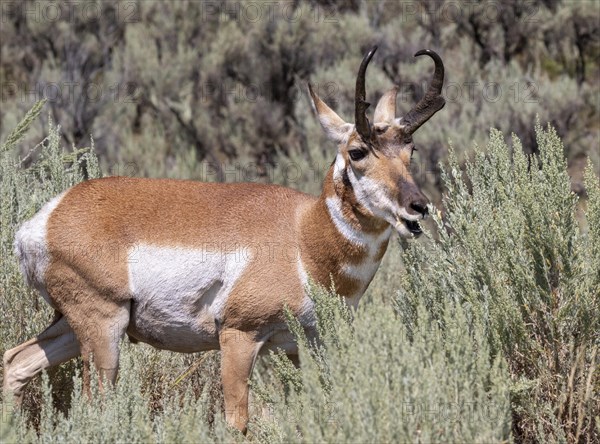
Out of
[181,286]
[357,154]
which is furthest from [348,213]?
[181,286]

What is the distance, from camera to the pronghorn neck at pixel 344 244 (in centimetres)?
502

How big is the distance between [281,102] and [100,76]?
3.17 meters

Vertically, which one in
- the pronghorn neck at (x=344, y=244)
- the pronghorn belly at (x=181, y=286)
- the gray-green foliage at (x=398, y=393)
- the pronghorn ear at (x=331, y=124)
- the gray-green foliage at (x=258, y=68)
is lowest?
the gray-green foliage at (x=258, y=68)

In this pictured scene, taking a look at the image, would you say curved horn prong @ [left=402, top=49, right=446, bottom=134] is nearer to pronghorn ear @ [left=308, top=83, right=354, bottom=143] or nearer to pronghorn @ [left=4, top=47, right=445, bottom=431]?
pronghorn @ [left=4, top=47, right=445, bottom=431]

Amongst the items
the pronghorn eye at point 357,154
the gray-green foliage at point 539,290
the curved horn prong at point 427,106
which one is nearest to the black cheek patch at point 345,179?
the pronghorn eye at point 357,154

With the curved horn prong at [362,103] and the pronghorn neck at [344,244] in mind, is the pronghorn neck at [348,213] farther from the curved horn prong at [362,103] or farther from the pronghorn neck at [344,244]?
the curved horn prong at [362,103]

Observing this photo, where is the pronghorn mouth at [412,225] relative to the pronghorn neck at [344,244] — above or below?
above

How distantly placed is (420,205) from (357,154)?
19.7 inches

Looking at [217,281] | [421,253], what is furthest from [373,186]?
[217,281]

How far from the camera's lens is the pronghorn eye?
4926mm

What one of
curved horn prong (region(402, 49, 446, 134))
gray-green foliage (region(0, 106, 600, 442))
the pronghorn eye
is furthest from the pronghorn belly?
curved horn prong (region(402, 49, 446, 134))

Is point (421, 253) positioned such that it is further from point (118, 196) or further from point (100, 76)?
point (100, 76)

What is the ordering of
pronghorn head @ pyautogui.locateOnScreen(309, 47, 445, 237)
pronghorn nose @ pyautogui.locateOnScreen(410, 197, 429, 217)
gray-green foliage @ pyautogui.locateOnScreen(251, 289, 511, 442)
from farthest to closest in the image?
pronghorn head @ pyautogui.locateOnScreen(309, 47, 445, 237) → pronghorn nose @ pyautogui.locateOnScreen(410, 197, 429, 217) → gray-green foliage @ pyautogui.locateOnScreen(251, 289, 511, 442)

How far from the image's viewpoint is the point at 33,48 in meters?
15.1
